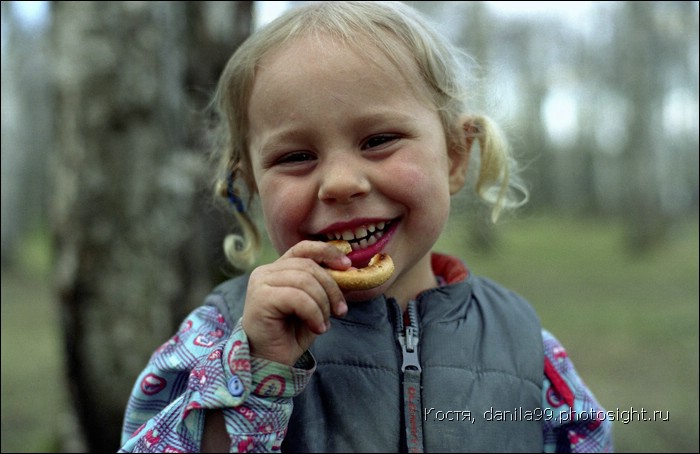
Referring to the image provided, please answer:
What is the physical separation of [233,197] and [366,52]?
2.53 ft

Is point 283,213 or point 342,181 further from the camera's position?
point 283,213

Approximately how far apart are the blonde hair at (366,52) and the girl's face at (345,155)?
0.06 meters

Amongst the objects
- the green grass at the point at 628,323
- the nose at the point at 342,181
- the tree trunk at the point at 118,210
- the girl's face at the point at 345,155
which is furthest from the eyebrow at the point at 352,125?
the tree trunk at the point at 118,210

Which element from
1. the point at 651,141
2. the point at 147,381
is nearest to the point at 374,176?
the point at 147,381

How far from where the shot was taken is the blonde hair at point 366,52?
6.31ft

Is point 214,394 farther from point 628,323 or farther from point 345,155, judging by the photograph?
point 628,323

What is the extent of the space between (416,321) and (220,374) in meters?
0.67

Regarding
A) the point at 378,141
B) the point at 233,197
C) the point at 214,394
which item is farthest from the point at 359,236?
the point at 233,197

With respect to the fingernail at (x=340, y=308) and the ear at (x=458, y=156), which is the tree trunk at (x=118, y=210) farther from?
the fingernail at (x=340, y=308)

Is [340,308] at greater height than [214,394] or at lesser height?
greater

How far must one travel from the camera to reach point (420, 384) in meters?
1.88

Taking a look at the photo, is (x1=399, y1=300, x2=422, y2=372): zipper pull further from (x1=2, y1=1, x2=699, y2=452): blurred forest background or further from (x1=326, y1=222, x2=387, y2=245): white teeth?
(x1=2, y1=1, x2=699, y2=452): blurred forest background

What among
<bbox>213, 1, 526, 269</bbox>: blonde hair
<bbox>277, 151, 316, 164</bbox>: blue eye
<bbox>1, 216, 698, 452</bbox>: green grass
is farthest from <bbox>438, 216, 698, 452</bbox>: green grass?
<bbox>277, 151, 316, 164</bbox>: blue eye

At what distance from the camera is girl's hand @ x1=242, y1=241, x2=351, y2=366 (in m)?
1.54
